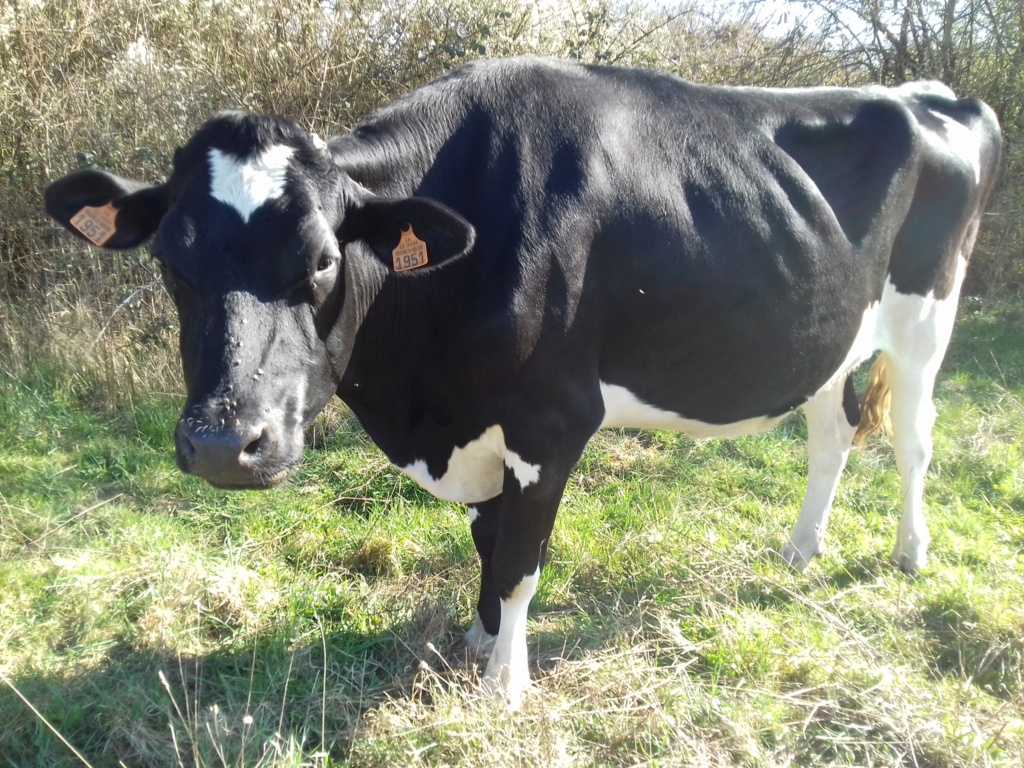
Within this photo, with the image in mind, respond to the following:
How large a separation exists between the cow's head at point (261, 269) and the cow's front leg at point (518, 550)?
2.58 feet

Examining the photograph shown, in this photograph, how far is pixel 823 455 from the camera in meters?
4.19

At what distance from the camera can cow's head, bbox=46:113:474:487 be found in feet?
6.66

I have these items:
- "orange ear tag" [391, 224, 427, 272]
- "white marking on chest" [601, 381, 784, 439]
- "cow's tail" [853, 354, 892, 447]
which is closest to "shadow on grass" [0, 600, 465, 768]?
"white marking on chest" [601, 381, 784, 439]

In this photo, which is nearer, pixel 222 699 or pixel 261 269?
pixel 261 269

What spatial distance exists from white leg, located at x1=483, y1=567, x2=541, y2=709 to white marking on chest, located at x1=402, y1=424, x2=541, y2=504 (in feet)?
1.26

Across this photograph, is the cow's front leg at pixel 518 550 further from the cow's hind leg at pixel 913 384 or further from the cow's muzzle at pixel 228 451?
the cow's hind leg at pixel 913 384

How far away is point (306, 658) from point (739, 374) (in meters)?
2.04

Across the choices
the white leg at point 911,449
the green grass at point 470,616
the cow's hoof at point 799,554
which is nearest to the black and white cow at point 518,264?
the green grass at point 470,616

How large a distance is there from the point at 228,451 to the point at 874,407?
140 inches

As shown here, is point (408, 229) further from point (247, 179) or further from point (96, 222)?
point (96, 222)

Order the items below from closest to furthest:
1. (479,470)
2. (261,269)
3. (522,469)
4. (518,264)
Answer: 1. (261,269)
2. (518,264)
3. (522,469)
4. (479,470)

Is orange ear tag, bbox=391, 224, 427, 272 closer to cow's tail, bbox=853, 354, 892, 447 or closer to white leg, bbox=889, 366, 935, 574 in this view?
white leg, bbox=889, 366, 935, 574

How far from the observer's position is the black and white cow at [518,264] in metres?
2.13

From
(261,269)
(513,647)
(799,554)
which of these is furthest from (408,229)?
(799,554)
